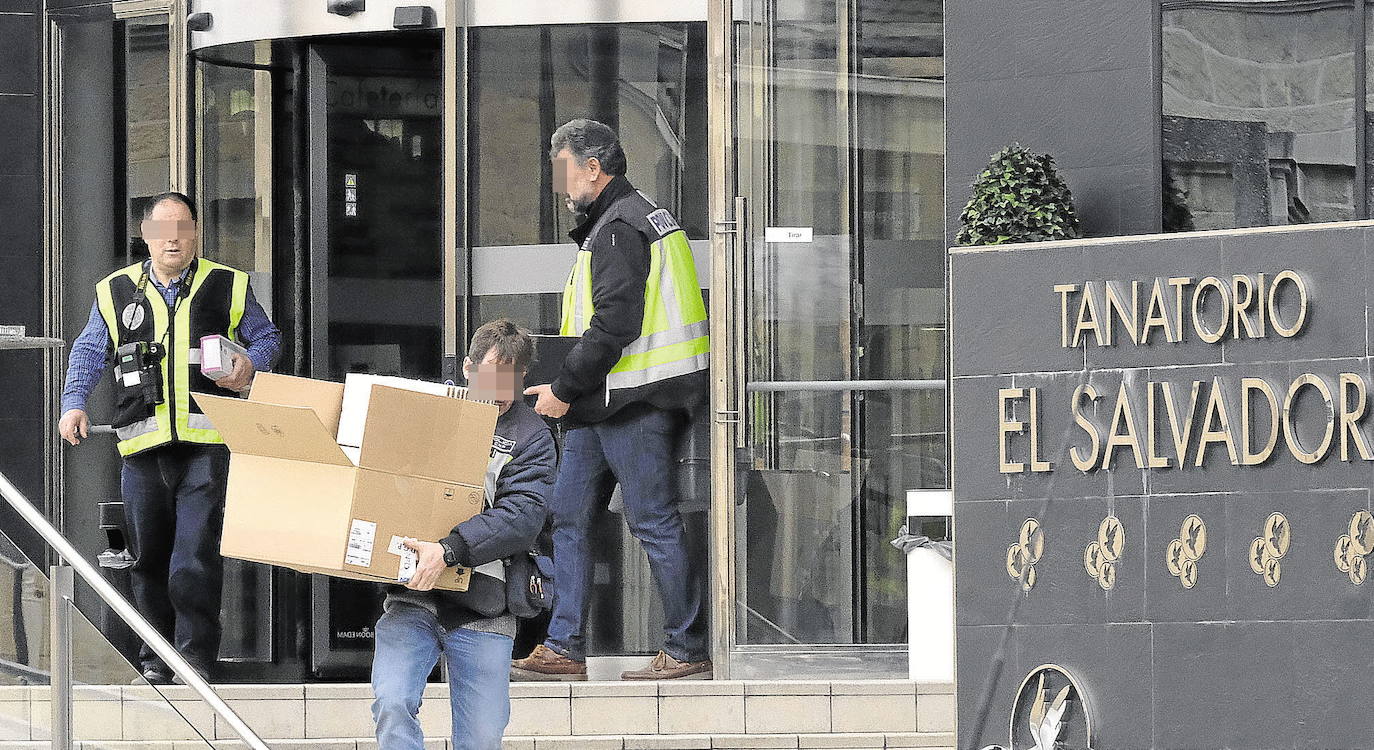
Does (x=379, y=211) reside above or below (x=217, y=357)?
above

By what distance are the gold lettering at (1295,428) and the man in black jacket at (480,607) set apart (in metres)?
2.39

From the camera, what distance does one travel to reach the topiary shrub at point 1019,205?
25.2 ft

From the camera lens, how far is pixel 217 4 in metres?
9.89

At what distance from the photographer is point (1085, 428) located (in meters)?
7.51

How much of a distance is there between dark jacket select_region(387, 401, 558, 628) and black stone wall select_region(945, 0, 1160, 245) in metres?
2.08

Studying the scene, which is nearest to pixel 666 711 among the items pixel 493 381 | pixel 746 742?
pixel 746 742

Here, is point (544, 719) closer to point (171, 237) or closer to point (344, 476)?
point (344, 476)

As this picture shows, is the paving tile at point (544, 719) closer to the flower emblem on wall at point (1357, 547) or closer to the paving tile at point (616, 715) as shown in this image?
the paving tile at point (616, 715)

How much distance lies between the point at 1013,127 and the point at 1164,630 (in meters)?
2.04

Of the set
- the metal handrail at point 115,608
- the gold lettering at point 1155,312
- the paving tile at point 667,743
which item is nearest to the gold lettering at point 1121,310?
the gold lettering at point 1155,312

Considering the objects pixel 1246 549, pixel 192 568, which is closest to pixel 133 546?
pixel 192 568

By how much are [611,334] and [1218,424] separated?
2.94 meters

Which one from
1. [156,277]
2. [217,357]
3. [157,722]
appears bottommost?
[157,722]

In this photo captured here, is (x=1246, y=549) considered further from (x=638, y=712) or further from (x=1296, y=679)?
(x=638, y=712)
